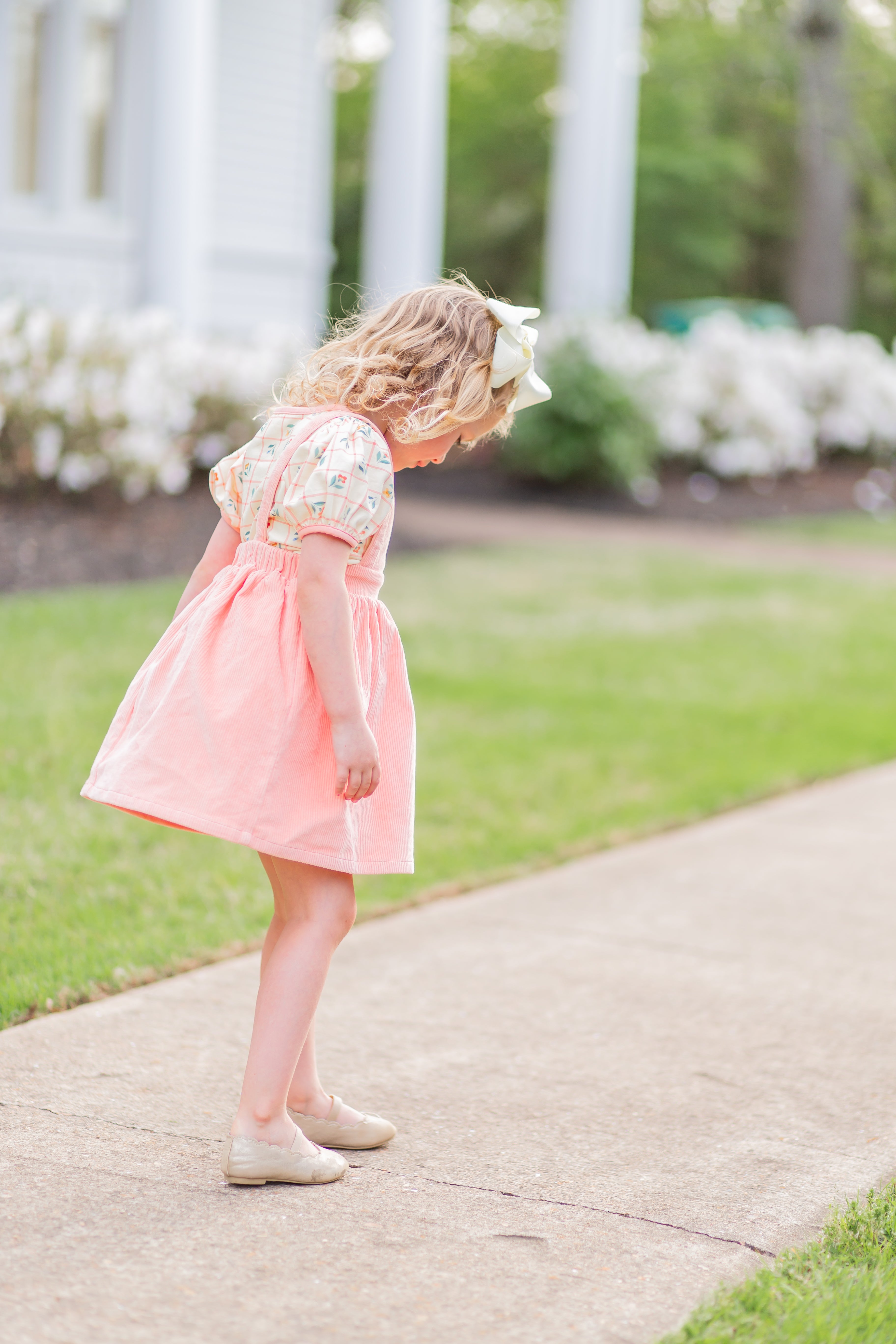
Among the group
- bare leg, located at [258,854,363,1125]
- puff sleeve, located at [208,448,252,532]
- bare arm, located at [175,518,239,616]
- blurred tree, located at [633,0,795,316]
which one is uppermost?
blurred tree, located at [633,0,795,316]

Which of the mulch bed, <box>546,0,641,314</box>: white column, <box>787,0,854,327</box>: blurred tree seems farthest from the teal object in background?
the mulch bed

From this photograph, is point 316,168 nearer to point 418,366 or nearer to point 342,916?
point 418,366

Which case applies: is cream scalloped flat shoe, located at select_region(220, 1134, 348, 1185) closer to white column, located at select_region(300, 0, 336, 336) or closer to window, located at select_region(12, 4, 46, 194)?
A: window, located at select_region(12, 4, 46, 194)

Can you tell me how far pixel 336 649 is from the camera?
8.01 ft

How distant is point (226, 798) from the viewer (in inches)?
98.0

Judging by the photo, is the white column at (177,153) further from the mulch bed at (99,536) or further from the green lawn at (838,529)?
the green lawn at (838,529)

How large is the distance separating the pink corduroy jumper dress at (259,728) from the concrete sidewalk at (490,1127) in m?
0.56

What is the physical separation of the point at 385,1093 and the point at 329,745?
2.63 feet

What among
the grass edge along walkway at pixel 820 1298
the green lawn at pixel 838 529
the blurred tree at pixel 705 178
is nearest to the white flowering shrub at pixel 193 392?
the green lawn at pixel 838 529

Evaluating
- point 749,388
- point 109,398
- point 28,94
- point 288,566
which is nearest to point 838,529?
point 749,388

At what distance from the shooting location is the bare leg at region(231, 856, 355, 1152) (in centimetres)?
251

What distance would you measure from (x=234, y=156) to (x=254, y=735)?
12246 millimetres

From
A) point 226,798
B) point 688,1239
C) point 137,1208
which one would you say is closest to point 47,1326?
point 137,1208

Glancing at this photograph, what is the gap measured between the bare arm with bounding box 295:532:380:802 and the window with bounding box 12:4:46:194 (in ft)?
36.1
